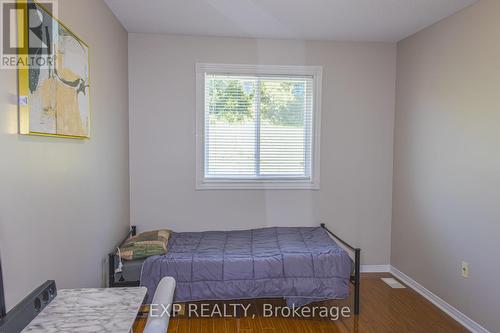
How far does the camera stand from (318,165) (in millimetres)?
→ 3746

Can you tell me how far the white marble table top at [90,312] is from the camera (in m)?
1.21

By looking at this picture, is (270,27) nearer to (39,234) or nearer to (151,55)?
(151,55)

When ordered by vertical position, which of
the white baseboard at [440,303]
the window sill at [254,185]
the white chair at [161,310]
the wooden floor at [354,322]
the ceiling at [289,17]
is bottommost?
the wooden floor at [354,322]

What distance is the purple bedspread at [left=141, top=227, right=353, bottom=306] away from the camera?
2.67 m

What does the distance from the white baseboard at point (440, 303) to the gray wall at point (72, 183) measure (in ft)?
9.77

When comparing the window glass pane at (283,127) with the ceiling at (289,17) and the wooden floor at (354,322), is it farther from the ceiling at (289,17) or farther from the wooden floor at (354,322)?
the wooden floor at (354,322)

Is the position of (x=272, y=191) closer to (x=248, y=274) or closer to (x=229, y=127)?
(x=229, y=127)

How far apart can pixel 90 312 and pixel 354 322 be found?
2206 mm

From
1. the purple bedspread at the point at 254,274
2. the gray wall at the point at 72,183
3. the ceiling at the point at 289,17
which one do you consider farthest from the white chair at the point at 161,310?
the ceiling at the point at 289,17

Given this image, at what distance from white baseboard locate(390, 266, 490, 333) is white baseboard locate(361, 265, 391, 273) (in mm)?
54

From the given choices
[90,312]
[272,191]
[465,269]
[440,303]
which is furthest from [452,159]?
[90,312]

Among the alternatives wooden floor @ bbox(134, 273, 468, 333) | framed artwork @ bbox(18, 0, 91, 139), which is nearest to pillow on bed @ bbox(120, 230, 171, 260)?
wooden floor @ bbox(134, 273, 468, 333)

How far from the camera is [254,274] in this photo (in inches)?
107

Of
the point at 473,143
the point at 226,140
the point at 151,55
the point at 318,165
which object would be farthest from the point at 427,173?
the point at 151,55
